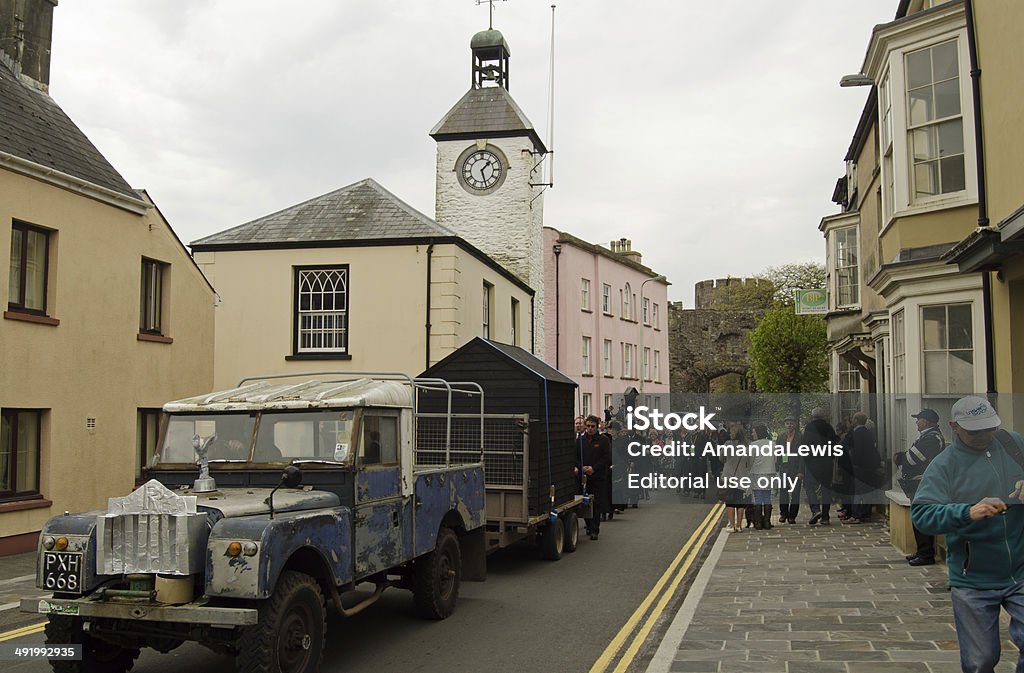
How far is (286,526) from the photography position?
19.9 feet

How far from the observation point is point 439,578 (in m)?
8.77

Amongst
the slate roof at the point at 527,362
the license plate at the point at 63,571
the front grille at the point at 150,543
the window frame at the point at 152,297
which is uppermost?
the window frame at the point at 152,297

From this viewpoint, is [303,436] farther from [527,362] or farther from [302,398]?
[527,362]

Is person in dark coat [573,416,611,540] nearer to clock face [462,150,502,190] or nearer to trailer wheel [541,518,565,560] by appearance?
trailer wheel [541,518,565,560]

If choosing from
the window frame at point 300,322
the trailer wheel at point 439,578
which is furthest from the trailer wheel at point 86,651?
the window frame at point 300,322

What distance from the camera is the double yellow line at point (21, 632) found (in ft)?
26.5

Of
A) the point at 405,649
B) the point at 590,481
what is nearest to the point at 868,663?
the point at 405,649

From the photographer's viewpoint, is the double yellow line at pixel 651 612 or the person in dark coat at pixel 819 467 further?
the person in dark coat at pixel 819 467

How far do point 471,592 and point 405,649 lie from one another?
272 centimetres

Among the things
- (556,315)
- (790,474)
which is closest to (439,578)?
(790,474)

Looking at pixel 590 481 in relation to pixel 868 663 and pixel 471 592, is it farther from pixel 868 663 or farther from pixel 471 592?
pixel 868 663

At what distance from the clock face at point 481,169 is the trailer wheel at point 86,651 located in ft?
83.4

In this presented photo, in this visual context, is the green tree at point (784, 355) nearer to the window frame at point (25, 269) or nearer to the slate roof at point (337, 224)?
the slate roof at point (337, 224)

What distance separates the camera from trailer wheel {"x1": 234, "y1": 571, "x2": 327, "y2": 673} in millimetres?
5758
